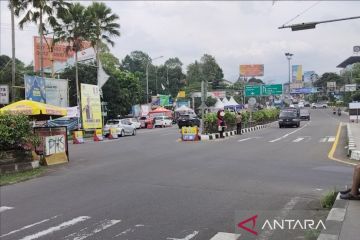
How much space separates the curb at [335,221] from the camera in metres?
5.73

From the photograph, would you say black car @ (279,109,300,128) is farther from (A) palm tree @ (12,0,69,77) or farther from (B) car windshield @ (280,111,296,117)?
(A) palm tree @ (12,0,69,77)

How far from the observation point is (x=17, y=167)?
590 inches

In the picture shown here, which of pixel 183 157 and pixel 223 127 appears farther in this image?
pixel 223 127

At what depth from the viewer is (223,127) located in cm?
A: 3006

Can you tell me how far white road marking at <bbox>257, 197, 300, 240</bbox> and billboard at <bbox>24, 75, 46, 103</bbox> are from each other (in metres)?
26.7

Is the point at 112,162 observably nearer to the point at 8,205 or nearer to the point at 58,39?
the point at 8,205

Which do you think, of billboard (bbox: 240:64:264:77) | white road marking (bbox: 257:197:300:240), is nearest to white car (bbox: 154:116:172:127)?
billboard (bbox: 240:64:264:77)

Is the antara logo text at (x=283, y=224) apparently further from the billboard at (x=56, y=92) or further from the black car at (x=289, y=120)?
the black car at (x=289, y=120)

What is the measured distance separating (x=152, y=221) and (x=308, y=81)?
6329 inches

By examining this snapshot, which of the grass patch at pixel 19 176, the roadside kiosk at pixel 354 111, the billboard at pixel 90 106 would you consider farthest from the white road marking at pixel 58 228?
the roadside kiosk at pixel 354 111

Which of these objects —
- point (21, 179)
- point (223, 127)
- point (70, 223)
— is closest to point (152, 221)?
point (70, 223)

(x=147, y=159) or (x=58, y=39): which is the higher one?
(x=58, y=39)

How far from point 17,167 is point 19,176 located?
1.15m

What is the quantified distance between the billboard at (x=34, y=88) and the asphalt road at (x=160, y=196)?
699 inches
